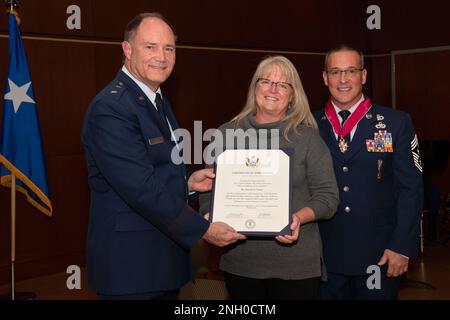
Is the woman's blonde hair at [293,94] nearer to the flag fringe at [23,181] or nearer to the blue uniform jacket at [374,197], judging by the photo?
the blue uniform jacket at [374,197]

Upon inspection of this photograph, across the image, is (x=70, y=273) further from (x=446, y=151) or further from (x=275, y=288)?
(x=446, y=151)

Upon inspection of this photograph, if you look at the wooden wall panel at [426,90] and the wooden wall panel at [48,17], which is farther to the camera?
the wooden wall panel at [426,90]

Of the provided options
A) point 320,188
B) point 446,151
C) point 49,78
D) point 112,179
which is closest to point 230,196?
point 320,188

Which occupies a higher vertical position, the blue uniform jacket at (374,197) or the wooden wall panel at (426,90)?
the wooden wall panel at (426,90)

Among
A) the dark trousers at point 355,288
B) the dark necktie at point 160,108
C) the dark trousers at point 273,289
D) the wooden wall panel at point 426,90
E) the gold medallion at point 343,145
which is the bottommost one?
the dark trousers at point 355,288

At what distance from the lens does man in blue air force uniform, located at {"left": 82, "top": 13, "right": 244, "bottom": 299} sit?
2.15 metres

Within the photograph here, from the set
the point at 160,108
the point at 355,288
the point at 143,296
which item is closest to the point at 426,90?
the point at 355,288

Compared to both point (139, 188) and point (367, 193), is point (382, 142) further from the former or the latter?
point (139, 188)

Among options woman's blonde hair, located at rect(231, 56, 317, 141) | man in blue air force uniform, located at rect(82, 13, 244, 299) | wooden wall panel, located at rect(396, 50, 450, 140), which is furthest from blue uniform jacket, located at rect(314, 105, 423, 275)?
wooden wall panel, located at rect(396, 50, 450, 140)

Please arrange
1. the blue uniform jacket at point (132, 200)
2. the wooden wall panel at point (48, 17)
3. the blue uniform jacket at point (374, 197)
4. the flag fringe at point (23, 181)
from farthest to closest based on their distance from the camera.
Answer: the wooden wall panel at point (48, 17)
the flag fringe at point (23, 181)
the blue uniform jacket at point (374, 197)
the blue uniform jacket at point (132, 200)

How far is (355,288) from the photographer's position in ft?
9.00

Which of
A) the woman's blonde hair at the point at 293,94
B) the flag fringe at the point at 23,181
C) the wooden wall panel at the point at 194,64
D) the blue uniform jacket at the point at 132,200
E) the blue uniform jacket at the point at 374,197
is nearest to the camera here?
the blue uniform jacket at the point at 132,200

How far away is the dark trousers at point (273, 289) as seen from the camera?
2.39 meters

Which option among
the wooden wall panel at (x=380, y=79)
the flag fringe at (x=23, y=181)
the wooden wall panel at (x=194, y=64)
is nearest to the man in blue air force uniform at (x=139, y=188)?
the flag fringe at (x=23, y=181)
